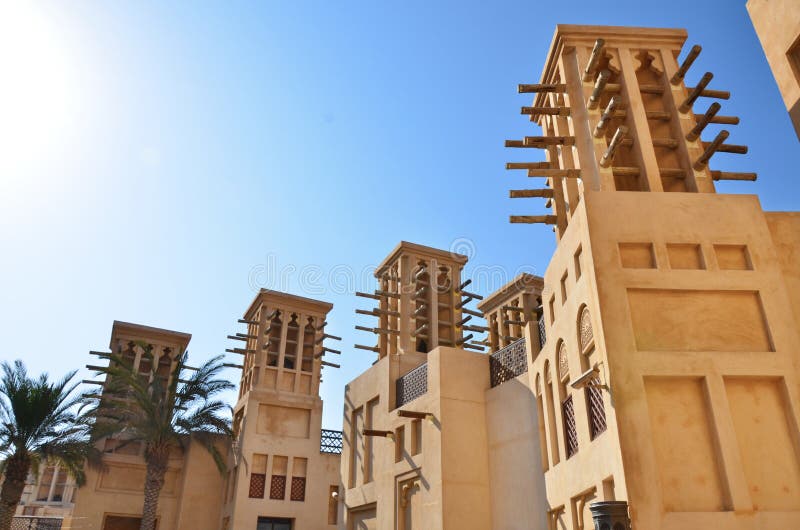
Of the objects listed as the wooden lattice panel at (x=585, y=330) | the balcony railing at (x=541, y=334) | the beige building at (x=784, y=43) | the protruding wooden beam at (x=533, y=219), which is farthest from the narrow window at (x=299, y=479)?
the beige building at (x=784, y=43)

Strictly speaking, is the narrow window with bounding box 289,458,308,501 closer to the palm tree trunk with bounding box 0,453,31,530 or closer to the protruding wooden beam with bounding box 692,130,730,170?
the palm tree trunk with bounding box 0,453,31,530

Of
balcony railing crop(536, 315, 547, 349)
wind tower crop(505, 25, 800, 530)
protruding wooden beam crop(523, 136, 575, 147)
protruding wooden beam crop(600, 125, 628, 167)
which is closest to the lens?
wind tower crop(505, 25, 800, 530)

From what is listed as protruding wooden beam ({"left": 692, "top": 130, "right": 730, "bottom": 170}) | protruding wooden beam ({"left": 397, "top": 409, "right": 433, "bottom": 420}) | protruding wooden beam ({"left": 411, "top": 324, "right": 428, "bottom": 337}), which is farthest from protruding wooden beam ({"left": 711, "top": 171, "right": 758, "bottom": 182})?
protruding wooden beam ({"left": 411, "top": 324, "right": 428, "bottom": 337})

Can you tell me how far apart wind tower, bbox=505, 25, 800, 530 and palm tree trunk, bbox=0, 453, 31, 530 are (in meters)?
14.5

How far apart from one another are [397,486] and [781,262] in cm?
909

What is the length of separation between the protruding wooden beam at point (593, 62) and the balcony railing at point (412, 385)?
686 cm

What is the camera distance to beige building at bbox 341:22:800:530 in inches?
281

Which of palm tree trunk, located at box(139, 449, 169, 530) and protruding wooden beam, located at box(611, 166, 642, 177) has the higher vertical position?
protruding wooden beam, located at box(611, 166, 642, 177)

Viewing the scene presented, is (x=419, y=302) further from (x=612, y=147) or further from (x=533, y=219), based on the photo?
(x=612, y=147)

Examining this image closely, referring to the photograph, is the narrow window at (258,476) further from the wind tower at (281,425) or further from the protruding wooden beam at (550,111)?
the protruding wooden beam at (550,111)

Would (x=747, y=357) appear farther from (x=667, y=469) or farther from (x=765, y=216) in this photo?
(x=765, y=216)

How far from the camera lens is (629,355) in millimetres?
7566

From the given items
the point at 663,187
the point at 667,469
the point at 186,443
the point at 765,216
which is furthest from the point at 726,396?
Answer: the point at 186,443

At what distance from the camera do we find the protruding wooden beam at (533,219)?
1131cm
